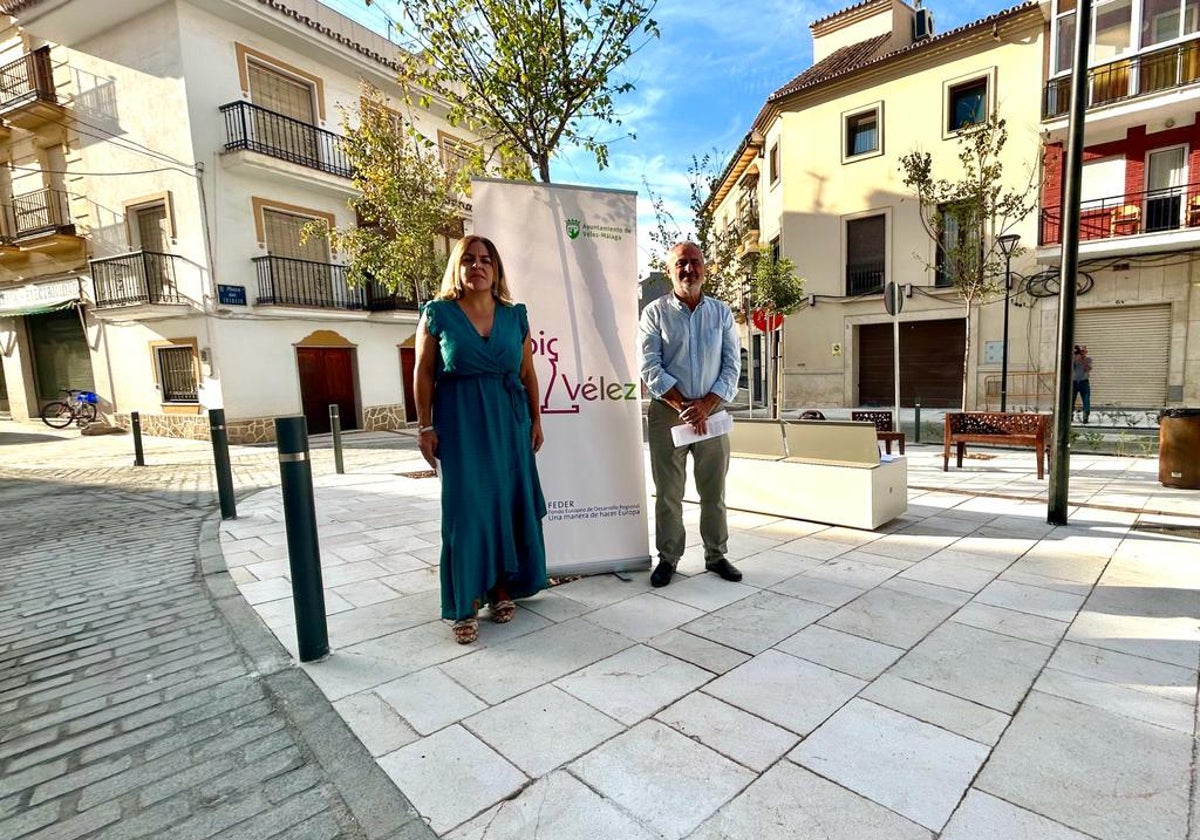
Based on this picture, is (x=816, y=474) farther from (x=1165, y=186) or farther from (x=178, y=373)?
(x=1165, y=186)

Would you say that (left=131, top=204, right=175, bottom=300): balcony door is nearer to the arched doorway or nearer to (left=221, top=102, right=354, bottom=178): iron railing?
(left=221, top=102, right=354, bottom=178): iron railing

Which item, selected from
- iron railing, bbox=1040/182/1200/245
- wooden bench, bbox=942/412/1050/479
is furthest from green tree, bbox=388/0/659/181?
iron railing, bbox=1040/182/1200/245

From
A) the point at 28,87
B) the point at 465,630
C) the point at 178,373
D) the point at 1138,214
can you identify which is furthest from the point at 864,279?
the point at 28,87

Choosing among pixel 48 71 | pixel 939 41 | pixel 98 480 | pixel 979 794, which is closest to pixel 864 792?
pixel 979 794

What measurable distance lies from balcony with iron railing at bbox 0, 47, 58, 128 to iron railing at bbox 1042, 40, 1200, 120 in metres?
24.3

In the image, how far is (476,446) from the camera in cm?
294

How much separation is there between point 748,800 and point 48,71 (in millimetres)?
21742

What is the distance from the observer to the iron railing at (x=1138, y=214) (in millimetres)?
13766

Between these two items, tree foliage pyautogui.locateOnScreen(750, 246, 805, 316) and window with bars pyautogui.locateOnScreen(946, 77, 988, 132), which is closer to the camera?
tree foliage pyautogui.locateOnScreen(750, 246, 805, 316)

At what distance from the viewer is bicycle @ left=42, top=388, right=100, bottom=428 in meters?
15.3

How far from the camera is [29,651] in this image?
3.15 metres

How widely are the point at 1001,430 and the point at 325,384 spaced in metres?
14.6

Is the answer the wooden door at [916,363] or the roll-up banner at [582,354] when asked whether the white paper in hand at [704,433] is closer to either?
the roll-up banner at [582,354]

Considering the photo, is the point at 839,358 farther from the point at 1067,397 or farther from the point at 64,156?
the point at 64,156
